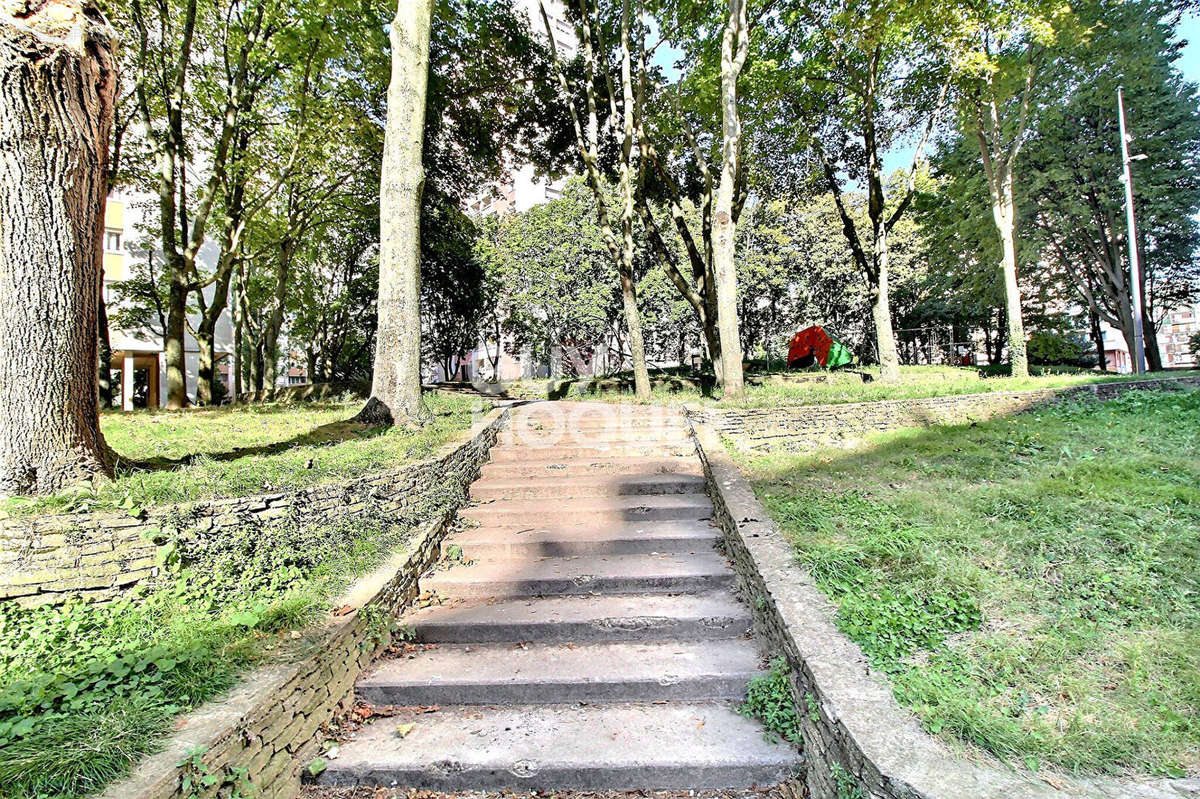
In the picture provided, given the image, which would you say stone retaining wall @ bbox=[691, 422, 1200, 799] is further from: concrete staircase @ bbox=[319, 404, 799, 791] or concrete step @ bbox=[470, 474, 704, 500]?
concrete step @ bbox=[470, 474, 704, 500]

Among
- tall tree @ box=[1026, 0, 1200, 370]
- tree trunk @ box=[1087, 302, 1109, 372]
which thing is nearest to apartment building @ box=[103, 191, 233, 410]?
tall tree @ box=[1026, 0, 1200, 370]

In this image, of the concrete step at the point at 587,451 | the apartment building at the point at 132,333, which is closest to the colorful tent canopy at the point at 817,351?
the concrete step at the point at 587,451

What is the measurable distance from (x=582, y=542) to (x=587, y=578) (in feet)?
1.64

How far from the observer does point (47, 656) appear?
9.21 feet

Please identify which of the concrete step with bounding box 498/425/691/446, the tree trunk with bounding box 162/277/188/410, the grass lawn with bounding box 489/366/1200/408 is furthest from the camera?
the tree trunk with bounding box 162/277/188/410

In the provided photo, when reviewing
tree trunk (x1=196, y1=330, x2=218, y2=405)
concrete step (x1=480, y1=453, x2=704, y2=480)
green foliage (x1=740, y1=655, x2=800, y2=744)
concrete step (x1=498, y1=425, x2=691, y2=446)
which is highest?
tree trunk (x1=196, y1=330, x2=218, y2=405)

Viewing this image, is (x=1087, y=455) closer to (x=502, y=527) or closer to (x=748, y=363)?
(x=502, y=527)

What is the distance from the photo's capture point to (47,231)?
3.65 metres

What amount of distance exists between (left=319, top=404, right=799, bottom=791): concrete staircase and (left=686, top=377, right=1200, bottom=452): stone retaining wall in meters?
1.63

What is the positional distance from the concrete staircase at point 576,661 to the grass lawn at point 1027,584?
74 centimetres

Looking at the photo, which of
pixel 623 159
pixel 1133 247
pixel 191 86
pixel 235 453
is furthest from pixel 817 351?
pixel 191 86

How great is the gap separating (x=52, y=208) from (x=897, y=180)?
73.4ft

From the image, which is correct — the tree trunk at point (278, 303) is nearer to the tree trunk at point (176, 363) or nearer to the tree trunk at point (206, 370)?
the tree trunk at point (206, 370)

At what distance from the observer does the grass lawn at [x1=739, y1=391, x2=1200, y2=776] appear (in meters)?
2.14
